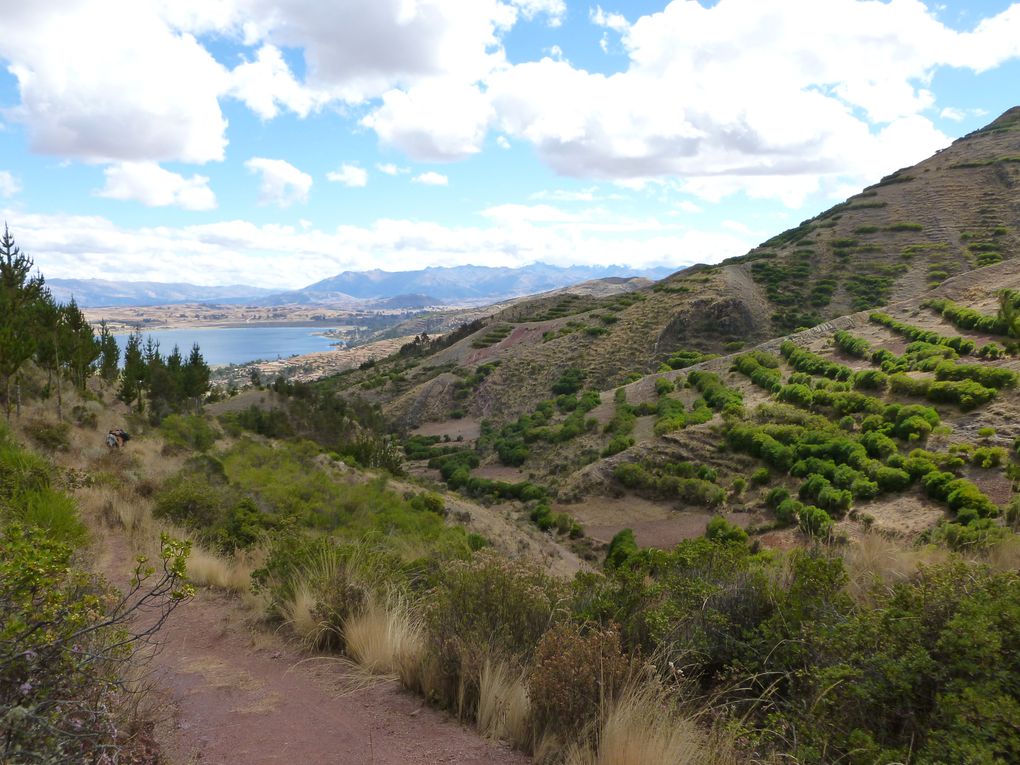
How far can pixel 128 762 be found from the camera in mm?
2959

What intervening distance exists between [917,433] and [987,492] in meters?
4.03

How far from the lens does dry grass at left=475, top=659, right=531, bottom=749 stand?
147 inches

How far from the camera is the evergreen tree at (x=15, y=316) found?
15312 millimetres

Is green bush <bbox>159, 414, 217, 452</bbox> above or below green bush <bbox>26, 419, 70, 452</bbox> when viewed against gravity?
→ below

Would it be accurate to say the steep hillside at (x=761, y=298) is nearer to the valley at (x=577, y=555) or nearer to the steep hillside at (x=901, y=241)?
the steep hillside at (x=901, y=241)

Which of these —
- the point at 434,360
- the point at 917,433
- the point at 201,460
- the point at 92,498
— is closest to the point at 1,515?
the point at 92,498

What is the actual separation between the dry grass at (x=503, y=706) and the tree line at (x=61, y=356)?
16918 millimetres

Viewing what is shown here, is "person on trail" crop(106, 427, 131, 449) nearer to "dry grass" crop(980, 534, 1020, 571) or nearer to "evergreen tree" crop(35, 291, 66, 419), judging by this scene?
"evergreen tree" crop(35, 291, 66, 419)

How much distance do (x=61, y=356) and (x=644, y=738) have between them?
28920 millimetres

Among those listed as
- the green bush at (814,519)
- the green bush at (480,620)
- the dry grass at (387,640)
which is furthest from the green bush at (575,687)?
the green bush at (814,519)

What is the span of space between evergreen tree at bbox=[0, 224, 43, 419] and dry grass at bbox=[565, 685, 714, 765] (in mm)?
17880

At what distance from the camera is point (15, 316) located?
1794 centimetres

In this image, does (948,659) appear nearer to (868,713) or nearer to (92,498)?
(868,713)

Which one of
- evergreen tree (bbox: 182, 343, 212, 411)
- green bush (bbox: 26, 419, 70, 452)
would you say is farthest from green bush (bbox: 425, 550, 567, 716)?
evergreen tree (bbox: 182, 343, 212, 411)
